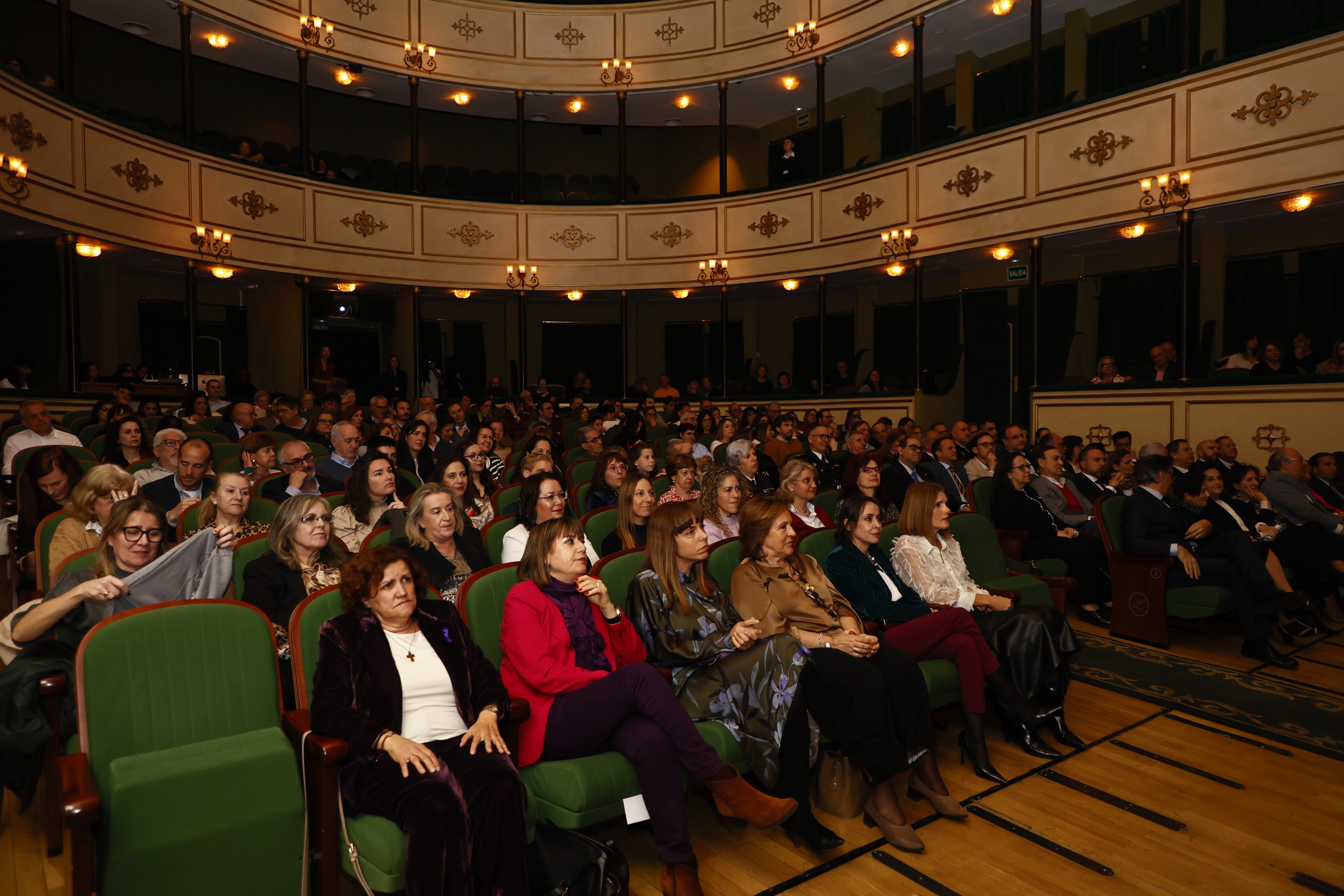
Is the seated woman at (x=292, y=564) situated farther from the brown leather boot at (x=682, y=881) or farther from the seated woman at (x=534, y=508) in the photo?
the brown leather boot at (x=682, y=881)

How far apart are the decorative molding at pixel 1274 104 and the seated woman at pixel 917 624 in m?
6.24

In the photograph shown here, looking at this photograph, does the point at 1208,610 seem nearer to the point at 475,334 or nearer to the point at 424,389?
the point at 424,389

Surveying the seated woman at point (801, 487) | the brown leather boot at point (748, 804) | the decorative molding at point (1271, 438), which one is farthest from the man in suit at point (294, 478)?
the decorative molding at point (1271, 438)

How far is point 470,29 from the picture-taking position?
11.0 m

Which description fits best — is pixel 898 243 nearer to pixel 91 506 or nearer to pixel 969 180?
pixel 969 180

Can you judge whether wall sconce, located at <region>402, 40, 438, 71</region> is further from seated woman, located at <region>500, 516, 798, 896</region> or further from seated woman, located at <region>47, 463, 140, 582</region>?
seated woman, located at <region>500, 516, 798, 896</region>

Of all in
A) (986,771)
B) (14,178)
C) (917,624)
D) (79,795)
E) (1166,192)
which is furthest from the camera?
(1166,192)

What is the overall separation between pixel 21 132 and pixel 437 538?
659 cm

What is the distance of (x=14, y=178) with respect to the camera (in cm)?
676

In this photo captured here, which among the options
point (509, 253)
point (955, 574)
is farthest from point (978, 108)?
point (955, 574)

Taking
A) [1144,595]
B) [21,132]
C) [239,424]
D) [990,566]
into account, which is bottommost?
[1144,595]

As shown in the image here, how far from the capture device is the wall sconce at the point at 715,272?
1119 centimetres

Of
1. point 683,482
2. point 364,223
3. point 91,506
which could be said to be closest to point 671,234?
point 364,223

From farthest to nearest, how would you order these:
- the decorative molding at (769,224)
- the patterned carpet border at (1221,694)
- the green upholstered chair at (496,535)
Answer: the decorative molding at (769,224)
the green upholstered chair at (496,535)
the patterned carpet border at (1221,694)
